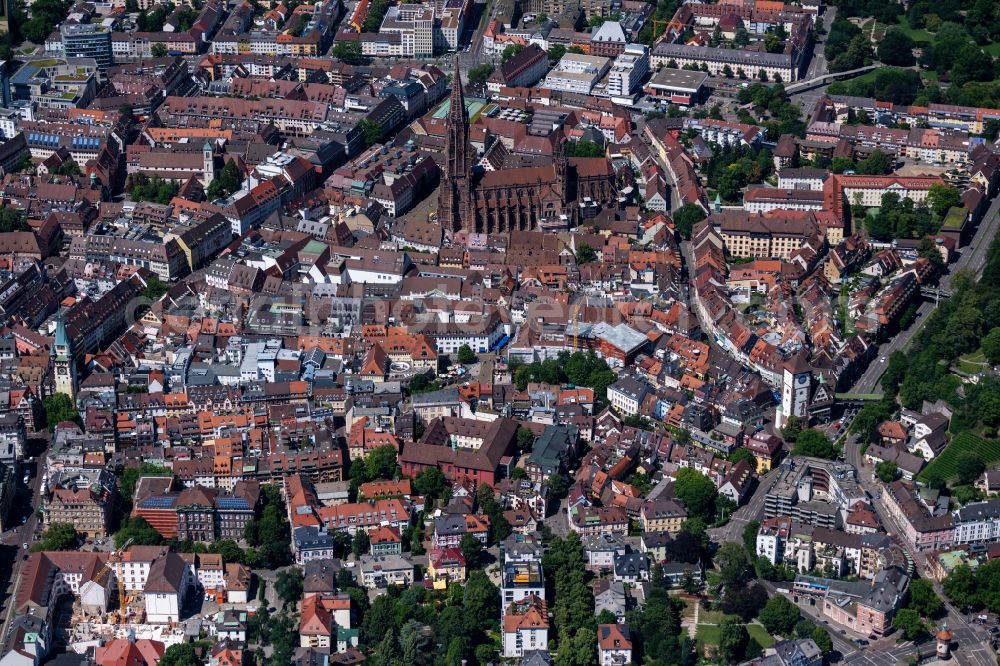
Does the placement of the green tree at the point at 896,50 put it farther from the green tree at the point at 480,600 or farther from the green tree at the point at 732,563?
the green tree at the point at 480,600

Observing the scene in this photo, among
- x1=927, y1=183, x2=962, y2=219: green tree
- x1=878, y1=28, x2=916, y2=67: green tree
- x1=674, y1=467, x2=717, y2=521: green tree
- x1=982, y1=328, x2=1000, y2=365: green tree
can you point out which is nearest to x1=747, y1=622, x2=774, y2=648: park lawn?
x1=674, y1=467, x2=717, y2=521: green tree

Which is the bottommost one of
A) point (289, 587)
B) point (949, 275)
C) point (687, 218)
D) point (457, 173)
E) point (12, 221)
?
point (289, 587)

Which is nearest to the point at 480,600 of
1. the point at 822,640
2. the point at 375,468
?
the point at 375,468

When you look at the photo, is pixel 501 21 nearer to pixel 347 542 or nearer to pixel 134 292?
pixel 134 292

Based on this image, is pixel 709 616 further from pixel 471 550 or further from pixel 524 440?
pixel 524 440

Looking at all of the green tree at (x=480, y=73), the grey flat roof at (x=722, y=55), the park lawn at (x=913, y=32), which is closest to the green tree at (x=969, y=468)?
the grey flat roof at (x=722, y=55)

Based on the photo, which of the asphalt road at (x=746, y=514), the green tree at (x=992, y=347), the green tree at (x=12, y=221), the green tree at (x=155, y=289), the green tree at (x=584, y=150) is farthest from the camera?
the green tree at (x=584, y=150)

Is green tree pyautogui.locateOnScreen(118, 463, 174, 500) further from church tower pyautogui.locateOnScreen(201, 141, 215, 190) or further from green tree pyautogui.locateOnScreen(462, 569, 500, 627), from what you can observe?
church tower pyautogui.locateOnScreen(201, 141, 215, 190)
